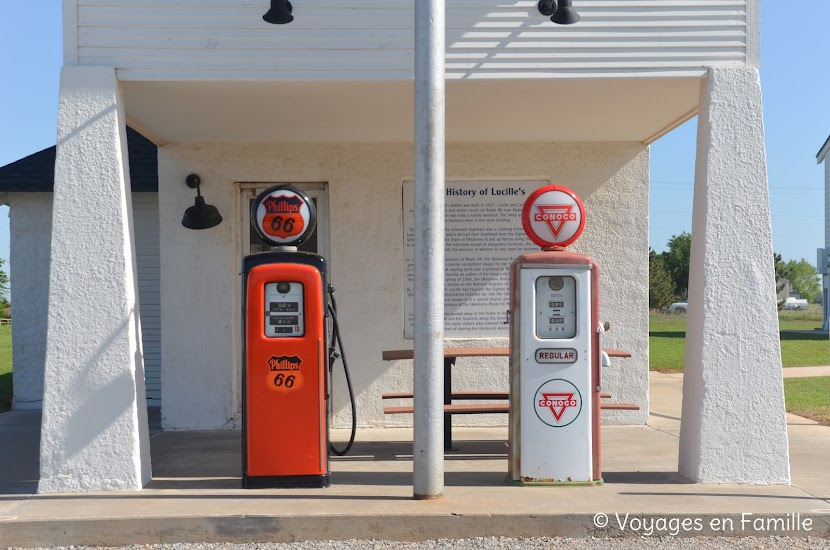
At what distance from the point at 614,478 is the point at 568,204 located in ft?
6.79

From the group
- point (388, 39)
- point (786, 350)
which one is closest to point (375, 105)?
point (388, 39)

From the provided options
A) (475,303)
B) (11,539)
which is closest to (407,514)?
(11,539)

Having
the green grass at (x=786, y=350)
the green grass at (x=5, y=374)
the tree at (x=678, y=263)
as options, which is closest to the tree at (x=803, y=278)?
the tree at (x=678, y=263)

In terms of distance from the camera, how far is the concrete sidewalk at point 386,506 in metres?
5.86

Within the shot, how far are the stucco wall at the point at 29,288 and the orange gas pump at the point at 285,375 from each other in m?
5.81

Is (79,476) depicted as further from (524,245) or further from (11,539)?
(524,245)

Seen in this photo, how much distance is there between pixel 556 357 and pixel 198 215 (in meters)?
4.39

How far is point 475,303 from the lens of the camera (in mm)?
9727

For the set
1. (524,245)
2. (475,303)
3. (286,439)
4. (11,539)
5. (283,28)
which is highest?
(283,28)

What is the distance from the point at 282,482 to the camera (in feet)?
22.3

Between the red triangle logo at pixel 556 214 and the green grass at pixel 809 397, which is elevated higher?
the red triangle logo at pixel 556 214

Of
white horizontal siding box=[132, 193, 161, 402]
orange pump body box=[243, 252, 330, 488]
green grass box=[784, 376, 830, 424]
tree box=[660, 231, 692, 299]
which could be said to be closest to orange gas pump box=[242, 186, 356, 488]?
orange pump body box=[243, 252, 330, 488]

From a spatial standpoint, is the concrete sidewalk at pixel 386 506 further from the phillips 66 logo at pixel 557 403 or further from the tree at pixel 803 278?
the tree at pixel 803 278

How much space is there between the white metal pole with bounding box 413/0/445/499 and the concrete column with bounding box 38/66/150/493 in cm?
211
